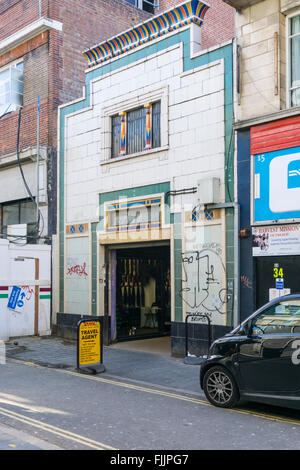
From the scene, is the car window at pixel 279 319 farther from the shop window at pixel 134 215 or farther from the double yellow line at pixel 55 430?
the shop window at pixel 134 215

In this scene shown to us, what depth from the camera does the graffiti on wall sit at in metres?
12.2

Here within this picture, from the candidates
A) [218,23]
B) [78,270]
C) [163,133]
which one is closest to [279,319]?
[163,133]

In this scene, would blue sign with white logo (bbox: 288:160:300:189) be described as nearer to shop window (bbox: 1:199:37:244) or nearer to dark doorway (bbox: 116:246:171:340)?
dark doorway (bbox: 116:246:171:340)

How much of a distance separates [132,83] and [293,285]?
751 cm

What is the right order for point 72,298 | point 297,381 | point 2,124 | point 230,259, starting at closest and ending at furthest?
point 297,381 → point 230,259 → point 72,298 → point 2,124

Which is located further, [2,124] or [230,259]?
[2,124]

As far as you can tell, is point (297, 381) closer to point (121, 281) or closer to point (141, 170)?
point (141, 170)

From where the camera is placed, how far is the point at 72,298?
16438 mm

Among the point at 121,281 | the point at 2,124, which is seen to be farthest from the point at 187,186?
the point at 2,124

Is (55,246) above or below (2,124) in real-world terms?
below

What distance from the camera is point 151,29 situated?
14.2 m

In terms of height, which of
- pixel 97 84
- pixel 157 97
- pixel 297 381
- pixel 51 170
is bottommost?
pixel 297 381

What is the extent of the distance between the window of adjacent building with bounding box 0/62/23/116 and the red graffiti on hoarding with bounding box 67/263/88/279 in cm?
648

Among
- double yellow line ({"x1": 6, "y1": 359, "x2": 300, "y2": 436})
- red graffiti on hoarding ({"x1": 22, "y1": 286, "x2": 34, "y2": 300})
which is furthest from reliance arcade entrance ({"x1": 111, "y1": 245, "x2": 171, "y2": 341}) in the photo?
double yellow line ({"x1": 6, "y1": 359, "x2": 300, "y2": 436})
